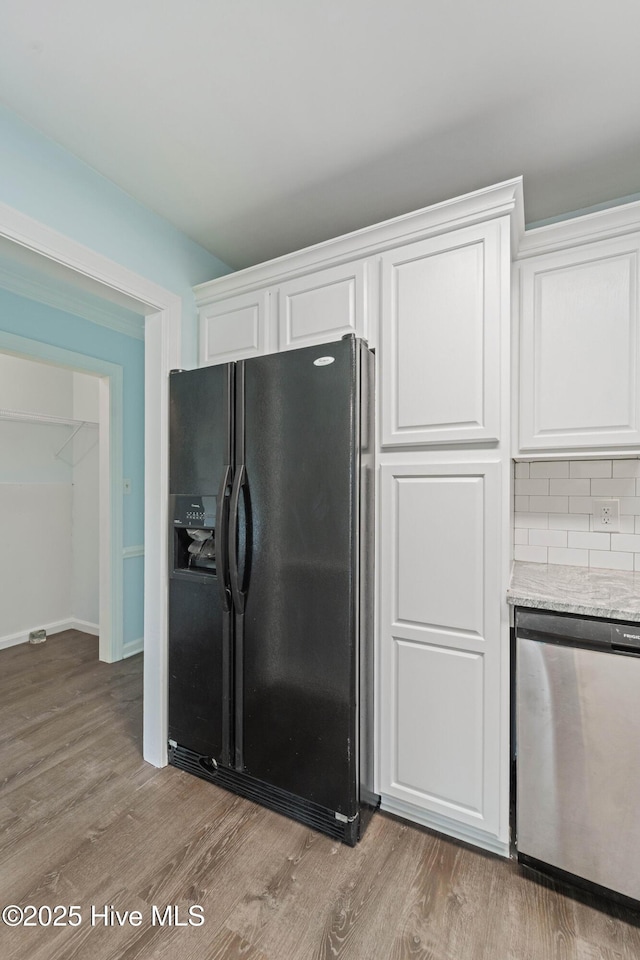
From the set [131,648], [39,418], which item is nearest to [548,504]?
[131,648]

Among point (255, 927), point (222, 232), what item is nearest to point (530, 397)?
point (222, 232)

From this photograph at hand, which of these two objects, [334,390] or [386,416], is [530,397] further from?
[334,390]

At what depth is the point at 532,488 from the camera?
2.14 meters

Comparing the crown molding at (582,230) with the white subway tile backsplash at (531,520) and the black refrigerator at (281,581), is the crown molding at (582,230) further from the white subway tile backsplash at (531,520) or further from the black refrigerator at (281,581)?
the white subway tile backsplash at (531,520)

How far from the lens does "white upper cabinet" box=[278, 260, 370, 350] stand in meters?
1.83

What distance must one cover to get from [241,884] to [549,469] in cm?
201

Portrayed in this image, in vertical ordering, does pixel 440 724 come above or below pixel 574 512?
below

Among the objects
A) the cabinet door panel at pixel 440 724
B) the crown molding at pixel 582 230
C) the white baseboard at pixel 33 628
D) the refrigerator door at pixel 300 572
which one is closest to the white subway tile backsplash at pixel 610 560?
the cabinet door panel at pixel 440 724

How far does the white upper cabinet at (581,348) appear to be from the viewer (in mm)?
1650

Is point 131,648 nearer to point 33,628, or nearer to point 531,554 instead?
point 33,628

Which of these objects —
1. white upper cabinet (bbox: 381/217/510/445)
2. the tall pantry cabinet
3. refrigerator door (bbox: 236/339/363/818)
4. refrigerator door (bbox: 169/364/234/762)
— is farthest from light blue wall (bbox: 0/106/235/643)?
white upper cabinet (bbox: 381/217/510/445)

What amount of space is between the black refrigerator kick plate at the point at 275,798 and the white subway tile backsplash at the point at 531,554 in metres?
1.22

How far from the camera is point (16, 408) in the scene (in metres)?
3.73

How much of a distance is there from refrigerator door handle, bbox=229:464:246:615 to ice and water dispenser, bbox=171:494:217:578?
141mm
